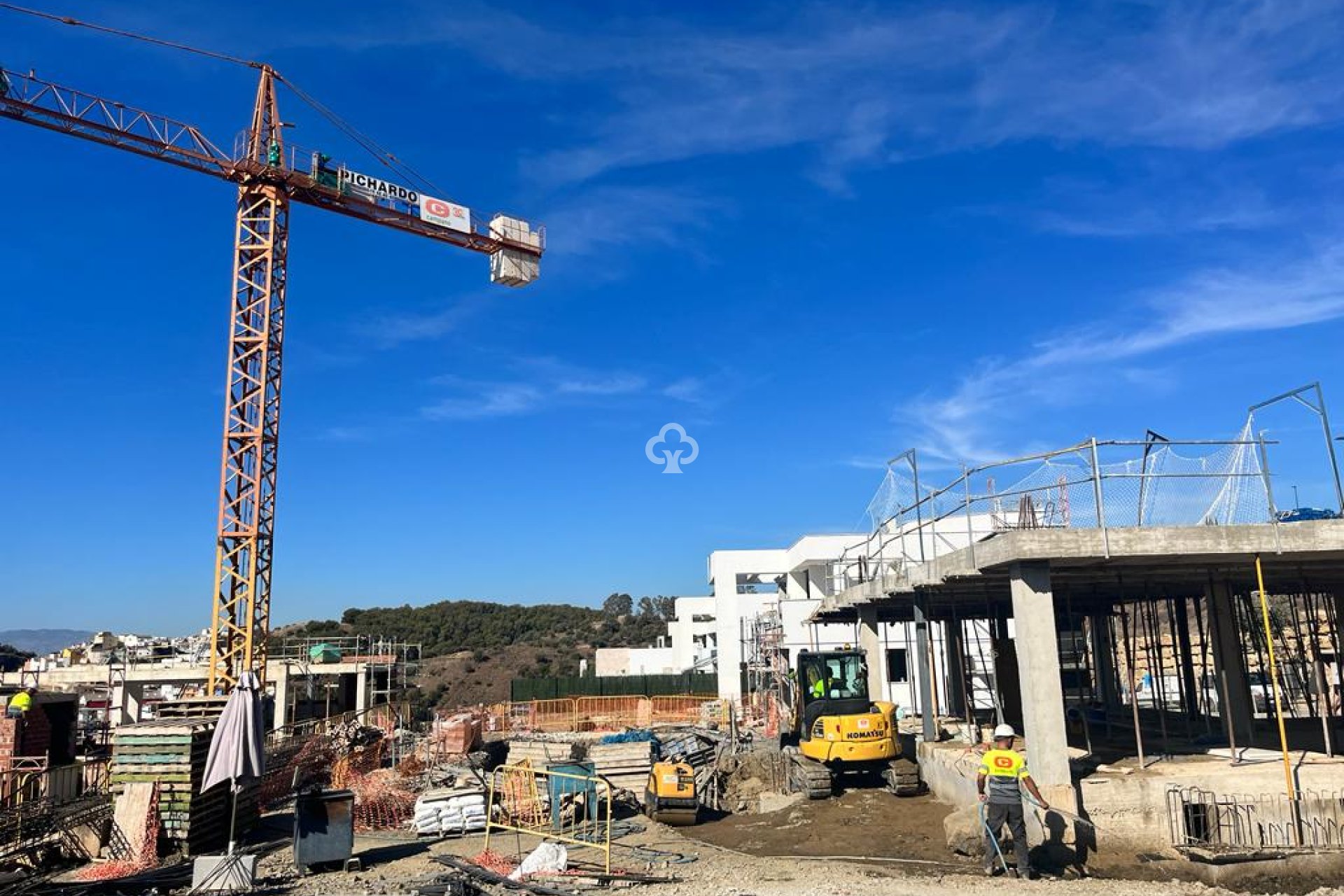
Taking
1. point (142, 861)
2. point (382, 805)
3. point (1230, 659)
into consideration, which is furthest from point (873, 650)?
point (142, 861)

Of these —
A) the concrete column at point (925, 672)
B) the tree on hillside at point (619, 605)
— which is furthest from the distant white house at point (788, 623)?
the tree on hillside at point (619, 605)

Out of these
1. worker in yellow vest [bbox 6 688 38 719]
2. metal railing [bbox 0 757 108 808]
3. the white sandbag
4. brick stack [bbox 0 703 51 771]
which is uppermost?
worker in yellow vest [bbox 6 688 38 719]

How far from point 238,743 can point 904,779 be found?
11589 mm

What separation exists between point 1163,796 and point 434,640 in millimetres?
89986

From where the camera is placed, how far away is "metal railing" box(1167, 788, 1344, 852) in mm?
13430

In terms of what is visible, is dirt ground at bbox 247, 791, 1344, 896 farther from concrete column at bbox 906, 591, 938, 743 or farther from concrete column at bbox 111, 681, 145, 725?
concrete column at bbox 111, 681, 145, 725

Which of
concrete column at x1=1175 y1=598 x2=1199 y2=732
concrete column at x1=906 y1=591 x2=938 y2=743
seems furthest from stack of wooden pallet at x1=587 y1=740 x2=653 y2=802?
concrete column at x1=1175 y1=598 x2=1199 y2=732

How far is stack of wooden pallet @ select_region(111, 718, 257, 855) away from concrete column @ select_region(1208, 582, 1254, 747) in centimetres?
1754

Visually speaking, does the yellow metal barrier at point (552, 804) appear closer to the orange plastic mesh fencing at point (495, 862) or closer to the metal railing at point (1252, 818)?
the orange plastic mesh fencing at point (495, 862)

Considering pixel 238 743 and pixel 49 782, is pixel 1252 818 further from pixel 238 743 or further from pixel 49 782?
pixel 49 782

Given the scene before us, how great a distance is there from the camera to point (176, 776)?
16.1m

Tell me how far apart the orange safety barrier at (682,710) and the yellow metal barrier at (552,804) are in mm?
20265

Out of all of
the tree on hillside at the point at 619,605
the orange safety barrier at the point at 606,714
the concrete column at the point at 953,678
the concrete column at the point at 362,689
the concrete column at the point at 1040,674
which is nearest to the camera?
the concrete column at the point at 1040,674

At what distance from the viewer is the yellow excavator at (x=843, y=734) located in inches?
705
